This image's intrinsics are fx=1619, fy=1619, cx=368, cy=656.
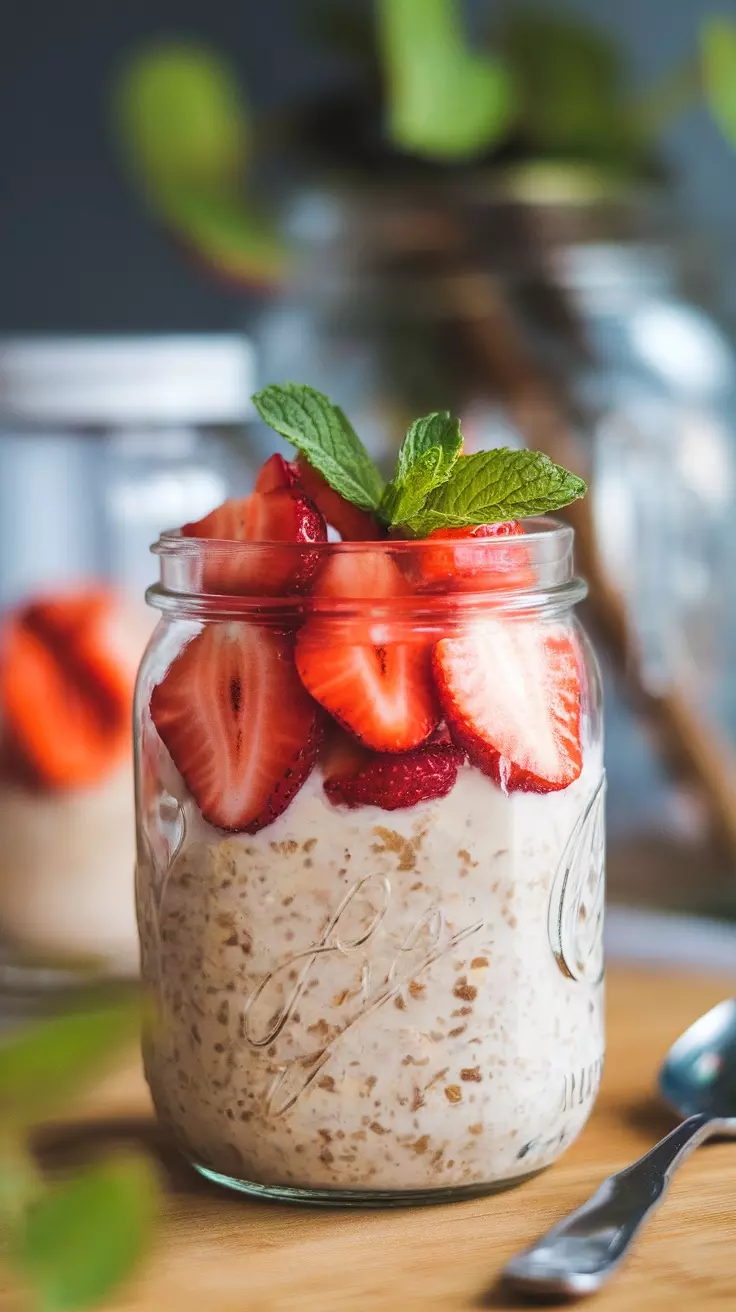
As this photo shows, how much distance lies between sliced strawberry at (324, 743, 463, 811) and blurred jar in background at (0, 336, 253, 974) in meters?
0.43

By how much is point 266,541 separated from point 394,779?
137 millimetres

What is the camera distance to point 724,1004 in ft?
3.34

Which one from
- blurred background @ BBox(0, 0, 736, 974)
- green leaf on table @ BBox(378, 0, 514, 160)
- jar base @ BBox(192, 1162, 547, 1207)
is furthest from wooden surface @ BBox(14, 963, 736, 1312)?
green leaf on table @ BBox(378, 0, 514, 160)

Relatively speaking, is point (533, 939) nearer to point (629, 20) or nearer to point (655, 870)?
point (655, 870)

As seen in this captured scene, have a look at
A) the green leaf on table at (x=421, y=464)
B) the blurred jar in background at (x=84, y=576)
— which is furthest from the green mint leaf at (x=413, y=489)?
the blurred jar in background at (x=84, y=576)

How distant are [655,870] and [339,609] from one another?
0.73 meters

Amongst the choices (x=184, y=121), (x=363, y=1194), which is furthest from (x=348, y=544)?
(x=184, y=121)

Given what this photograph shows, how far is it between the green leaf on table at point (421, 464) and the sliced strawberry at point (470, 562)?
0.02 metres

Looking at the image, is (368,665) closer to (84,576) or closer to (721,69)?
(84,576)

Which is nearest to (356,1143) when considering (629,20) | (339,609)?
(339,609)

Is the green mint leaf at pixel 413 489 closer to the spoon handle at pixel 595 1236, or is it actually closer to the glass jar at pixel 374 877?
the glass jar at pixel 374 877

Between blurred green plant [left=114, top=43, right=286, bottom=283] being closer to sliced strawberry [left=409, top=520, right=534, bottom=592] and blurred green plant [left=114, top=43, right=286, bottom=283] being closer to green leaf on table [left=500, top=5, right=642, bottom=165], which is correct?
green leaf on table [left=500, top=5, right=642, bottom=165]

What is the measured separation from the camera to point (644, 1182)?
2.54ft

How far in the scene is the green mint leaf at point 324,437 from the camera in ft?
2.60
